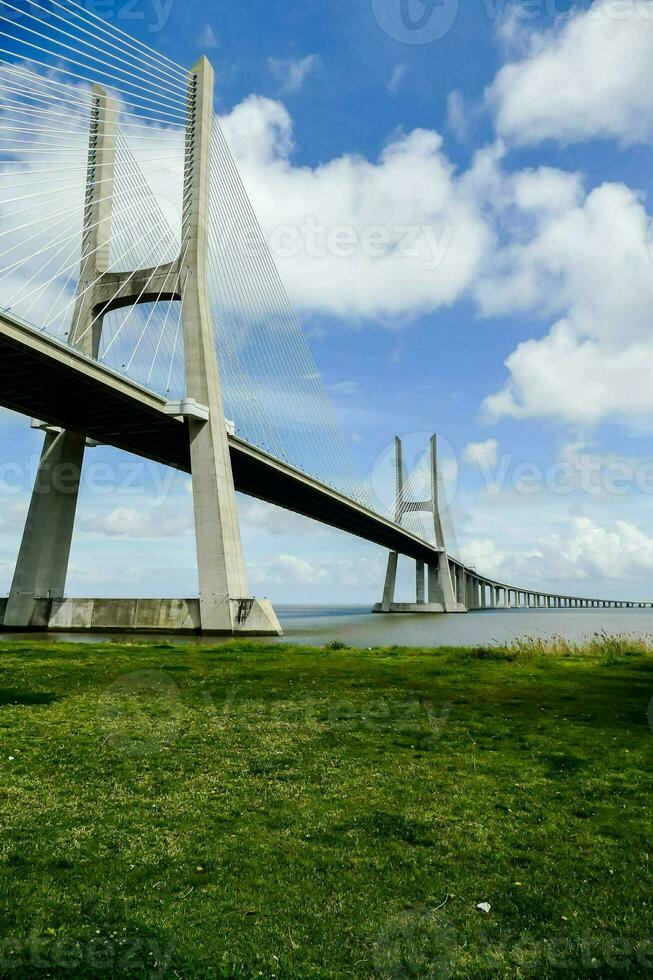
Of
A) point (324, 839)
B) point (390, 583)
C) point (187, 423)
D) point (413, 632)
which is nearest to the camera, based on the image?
point (324, 839)

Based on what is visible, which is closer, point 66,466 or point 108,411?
point 108,411

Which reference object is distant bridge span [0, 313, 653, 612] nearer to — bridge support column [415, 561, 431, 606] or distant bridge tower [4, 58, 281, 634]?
distant bridge tower [4, 58, 281, 634]

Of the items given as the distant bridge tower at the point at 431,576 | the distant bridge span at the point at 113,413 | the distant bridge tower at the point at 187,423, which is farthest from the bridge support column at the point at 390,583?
the distant bridge tower at the point at 187,423

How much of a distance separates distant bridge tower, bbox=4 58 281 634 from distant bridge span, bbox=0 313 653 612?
178 cm

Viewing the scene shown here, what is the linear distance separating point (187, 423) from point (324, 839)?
116 ft

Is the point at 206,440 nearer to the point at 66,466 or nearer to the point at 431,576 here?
the point at 66,466

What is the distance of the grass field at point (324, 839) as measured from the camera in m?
3.87

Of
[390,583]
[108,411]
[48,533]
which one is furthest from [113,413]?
[390,583]

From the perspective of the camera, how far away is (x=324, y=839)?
5.36 m

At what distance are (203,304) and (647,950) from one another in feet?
124

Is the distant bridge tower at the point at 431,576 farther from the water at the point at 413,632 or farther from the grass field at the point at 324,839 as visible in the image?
the grass field at the point at 324,839

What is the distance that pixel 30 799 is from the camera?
6.16m

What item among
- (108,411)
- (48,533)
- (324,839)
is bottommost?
→ (324,839)

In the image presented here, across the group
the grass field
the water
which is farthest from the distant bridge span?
the grass field
